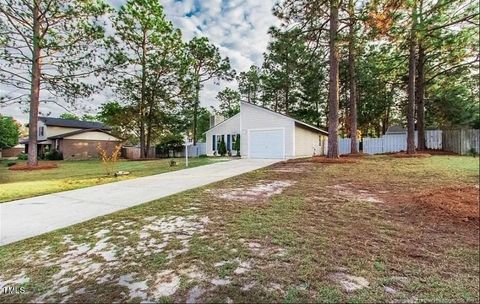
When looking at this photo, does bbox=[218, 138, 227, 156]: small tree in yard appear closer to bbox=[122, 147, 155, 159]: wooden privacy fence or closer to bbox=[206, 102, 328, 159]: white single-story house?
bbox=[206, 102, 328, 159]: white single-story house

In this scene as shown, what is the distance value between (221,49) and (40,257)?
26.2 metres

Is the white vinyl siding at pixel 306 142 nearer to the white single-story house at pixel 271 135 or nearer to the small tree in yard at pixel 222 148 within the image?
the white single-story house at pixel 271 135

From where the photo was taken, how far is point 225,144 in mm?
22703

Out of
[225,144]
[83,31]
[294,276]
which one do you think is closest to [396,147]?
[225,144]

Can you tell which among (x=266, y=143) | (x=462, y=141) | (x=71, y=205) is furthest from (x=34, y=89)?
(x=462, y=141)

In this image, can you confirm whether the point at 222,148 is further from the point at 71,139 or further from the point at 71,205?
the point at 71,139

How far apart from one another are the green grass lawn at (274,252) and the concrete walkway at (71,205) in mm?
521

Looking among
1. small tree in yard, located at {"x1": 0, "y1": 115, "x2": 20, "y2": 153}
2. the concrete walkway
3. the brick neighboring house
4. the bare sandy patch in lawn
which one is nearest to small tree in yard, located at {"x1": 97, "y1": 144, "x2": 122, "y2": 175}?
the concrete walkway

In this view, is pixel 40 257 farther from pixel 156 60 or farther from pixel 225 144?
pixel 156 60

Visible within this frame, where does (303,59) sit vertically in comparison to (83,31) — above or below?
below

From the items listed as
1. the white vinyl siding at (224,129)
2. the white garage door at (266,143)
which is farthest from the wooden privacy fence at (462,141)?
the white vinyl siding at (224,129)

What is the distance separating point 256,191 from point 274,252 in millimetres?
3648

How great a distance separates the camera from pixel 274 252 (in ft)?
10.4

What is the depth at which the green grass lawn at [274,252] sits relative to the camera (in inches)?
94.1
